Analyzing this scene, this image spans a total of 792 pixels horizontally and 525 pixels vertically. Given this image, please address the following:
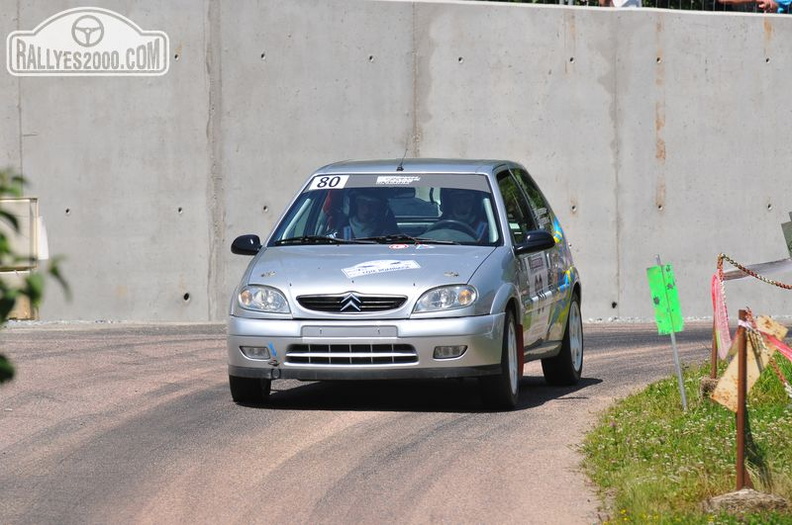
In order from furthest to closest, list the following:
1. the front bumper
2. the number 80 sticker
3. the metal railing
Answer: the metal railing → the number 80 sticker → the front bumper

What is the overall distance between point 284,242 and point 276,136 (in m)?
7.85

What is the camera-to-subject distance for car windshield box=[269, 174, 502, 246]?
10812mm

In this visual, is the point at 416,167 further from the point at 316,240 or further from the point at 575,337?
the point at 575,337

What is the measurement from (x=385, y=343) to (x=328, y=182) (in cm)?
194

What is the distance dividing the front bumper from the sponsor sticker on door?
30.3ft

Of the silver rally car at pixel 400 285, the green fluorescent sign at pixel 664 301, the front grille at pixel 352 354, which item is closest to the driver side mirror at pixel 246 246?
the silver rally car at pixel 400 285

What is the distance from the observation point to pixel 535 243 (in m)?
Result: 10.7

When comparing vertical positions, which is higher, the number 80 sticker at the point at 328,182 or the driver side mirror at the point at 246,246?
the number 80 sticker at the point at 328,182

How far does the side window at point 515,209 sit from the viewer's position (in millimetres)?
11078

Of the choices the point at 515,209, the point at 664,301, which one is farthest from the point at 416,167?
the point at 664,301

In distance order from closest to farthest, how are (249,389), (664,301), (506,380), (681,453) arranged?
(681,453) → (664,301) → (506,380) → (249,389)

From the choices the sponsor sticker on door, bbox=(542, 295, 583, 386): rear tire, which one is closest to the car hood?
bbox=(542, 295, 583, 386): rear tire

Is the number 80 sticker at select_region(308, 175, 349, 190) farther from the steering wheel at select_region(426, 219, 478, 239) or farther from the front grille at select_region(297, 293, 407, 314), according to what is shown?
the front grille at select_region(297, 293, 407, 314)

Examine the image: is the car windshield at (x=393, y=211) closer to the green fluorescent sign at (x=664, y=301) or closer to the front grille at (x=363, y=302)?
the front grille at (x=363, y=302)
